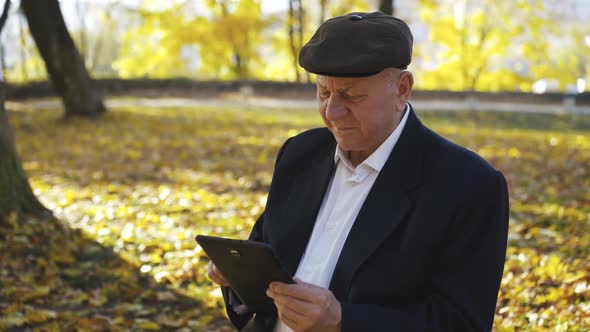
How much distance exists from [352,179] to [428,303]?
0.49m

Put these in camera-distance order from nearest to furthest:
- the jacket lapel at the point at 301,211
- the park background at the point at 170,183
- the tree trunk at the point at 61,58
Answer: the jacket lapel at the point at 301,211
the park background at the point at 170,183
the tree trunk at the point at 61,58

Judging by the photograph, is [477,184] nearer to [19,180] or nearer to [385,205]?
[385,205]

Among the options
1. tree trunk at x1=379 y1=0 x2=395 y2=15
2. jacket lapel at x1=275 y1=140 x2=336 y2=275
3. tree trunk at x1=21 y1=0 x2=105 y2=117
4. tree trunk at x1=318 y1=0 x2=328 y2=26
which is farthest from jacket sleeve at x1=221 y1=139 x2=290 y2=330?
tree trunk at x1=318 y1=0 x2=328 y2=26

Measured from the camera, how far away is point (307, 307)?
1963 millimetres

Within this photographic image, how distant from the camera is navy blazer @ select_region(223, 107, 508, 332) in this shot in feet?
6.60

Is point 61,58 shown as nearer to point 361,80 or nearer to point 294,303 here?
point 361,80

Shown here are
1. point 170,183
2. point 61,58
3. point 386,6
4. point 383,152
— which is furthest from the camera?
point 386,6

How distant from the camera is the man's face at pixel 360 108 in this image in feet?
6.82

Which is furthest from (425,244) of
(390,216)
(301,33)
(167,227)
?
(301,33)

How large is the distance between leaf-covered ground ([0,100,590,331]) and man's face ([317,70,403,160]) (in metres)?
2.00

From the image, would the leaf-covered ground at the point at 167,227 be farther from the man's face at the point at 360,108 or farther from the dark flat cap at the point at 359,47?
the dark flat cap at the point at 359,47

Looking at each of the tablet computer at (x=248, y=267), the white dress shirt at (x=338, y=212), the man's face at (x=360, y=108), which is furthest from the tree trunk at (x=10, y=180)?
the man's face at (x=360, y=108)

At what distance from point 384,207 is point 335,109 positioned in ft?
1.15

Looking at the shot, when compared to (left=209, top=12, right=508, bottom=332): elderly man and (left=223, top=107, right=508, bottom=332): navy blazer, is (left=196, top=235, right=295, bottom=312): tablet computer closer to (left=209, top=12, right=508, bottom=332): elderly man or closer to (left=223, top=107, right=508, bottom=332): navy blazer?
(left=209, top=12, right=508, bottom=332): elderly man
